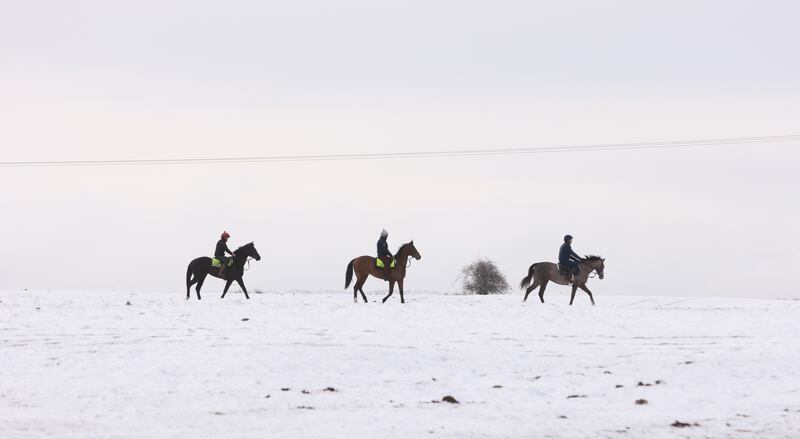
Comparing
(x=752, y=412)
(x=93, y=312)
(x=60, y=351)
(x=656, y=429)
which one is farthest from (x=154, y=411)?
(x=93, y=312)

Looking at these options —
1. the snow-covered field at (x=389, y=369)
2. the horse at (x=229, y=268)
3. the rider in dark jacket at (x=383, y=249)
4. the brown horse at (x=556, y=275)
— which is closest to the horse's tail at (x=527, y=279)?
the brown horse at (x=556, y=275)

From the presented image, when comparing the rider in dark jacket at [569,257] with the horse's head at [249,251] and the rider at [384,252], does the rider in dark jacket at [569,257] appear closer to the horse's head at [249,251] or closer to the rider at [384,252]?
the rider at [384,252]

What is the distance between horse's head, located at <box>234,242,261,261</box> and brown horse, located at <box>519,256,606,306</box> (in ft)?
32.5

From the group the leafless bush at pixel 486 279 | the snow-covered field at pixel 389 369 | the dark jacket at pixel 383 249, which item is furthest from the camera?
the leafless bush at pixel 486 279

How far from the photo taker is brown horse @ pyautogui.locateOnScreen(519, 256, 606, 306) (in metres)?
38.0

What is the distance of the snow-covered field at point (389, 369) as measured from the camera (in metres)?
18.2

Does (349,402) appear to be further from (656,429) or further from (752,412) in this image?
(752,412)

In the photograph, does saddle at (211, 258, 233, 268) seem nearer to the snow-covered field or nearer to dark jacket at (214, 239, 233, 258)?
dark jacket at (214, 239, 233, 258)

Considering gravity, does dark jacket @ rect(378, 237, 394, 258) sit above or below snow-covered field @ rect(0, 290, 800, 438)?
above

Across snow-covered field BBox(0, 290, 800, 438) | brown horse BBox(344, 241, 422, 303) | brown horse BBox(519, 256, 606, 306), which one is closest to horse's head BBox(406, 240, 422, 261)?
brown horse BBox(344, 241, 422, 303)

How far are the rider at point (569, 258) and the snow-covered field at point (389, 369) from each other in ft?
6.65

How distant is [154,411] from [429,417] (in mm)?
5371

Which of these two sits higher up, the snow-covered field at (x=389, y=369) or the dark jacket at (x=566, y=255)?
the dark jacket at (x=566, y=255)

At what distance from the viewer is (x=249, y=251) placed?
37.8m
